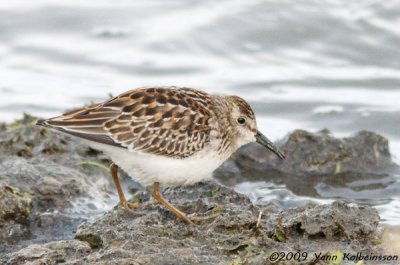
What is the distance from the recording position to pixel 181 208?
749 cm

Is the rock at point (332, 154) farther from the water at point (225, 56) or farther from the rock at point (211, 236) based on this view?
the rock at point (211, 236)

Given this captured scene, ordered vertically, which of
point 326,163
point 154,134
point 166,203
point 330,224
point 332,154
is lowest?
point 330,224

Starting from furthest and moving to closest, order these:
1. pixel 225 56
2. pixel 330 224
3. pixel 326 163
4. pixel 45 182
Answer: pixel 225 56, pixel 326 163, pixel 45 182, pixel 330 224

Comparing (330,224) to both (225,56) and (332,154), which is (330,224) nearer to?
(332,154)

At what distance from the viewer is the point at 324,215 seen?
6844mm

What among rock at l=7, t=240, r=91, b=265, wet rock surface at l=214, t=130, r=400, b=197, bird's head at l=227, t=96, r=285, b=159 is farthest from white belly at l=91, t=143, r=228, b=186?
wet rock surface at l=214, t=130, r=400, b=197

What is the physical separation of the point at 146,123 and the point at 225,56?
272 inches

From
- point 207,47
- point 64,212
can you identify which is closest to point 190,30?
point 207,47

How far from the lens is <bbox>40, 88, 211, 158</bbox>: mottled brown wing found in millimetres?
7191

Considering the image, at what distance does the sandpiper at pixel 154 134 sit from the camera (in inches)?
284

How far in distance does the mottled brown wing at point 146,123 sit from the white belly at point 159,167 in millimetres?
70

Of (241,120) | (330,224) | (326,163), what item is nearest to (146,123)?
(241,120)

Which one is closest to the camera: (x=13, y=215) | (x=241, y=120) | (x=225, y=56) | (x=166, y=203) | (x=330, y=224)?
(x=330, y=224)

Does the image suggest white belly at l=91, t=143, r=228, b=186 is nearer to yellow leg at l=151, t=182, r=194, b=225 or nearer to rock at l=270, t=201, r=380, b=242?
yellow leg at l=151, t=182, r=194, b=225
